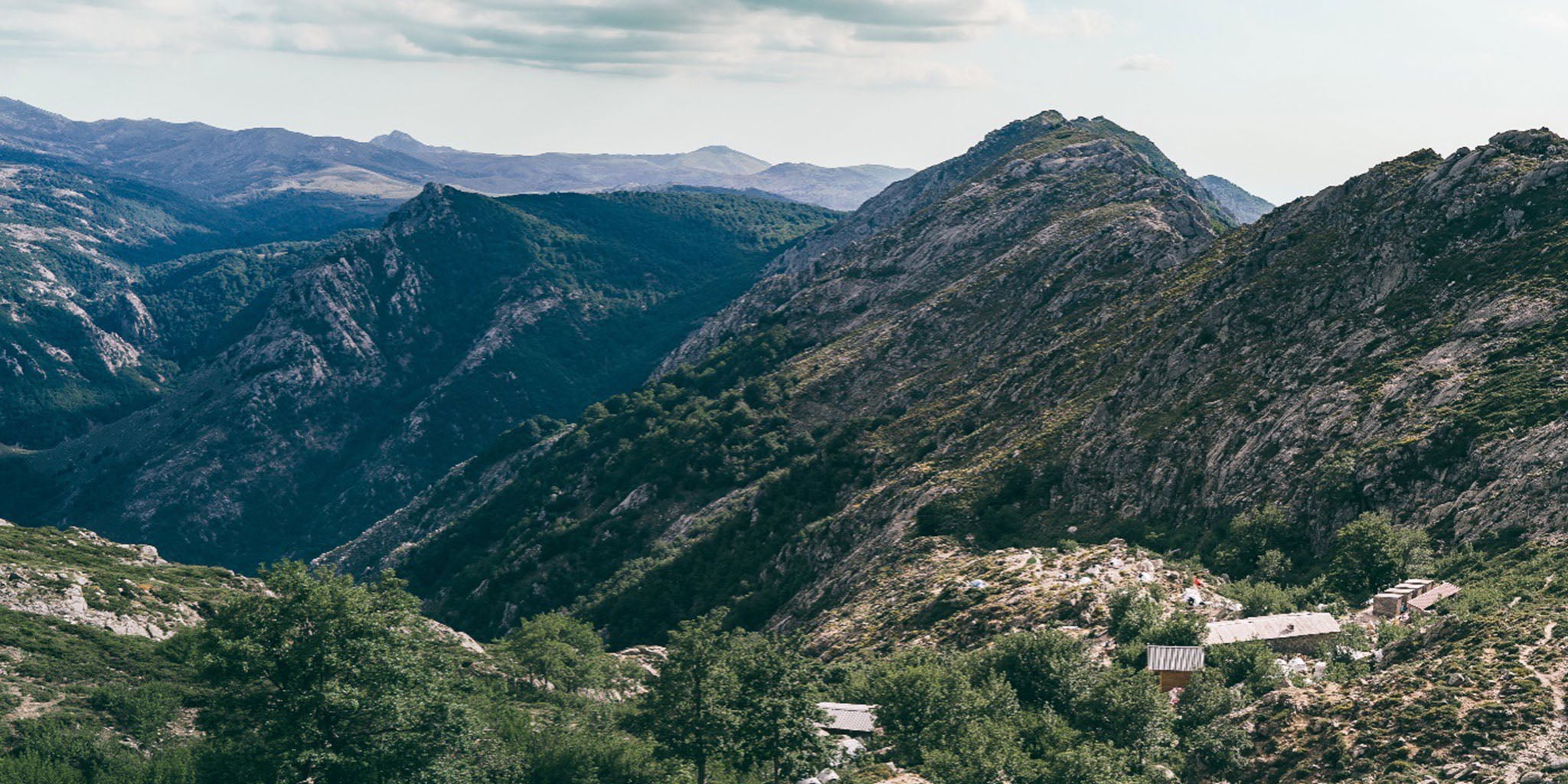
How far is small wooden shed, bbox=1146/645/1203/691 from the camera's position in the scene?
6481cm

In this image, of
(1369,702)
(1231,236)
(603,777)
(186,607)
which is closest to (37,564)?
(186,607)

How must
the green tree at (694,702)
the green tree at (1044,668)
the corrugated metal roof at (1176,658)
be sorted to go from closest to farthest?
the green tree at (694,702), the corrugated metal roof at (1176,658), the green tree at (1044,668)

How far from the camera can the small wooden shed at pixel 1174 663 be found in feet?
213

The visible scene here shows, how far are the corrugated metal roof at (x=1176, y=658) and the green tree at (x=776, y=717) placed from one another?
20713 mm

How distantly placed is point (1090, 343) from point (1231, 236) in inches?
1199

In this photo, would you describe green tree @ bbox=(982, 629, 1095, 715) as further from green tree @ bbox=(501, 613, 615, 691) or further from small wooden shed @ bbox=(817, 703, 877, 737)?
green tree @ bbox=(501, 613, 615, 691)

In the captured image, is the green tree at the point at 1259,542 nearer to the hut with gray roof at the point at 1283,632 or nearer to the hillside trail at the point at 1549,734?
the hut with gray roof at the point at 1283,632

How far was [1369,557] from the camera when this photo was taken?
75438 millimetres

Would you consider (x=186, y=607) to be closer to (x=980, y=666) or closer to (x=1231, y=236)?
(x=980, y=666)

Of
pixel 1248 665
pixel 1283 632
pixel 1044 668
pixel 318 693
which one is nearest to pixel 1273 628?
pixel 1283 632

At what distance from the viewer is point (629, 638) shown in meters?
140

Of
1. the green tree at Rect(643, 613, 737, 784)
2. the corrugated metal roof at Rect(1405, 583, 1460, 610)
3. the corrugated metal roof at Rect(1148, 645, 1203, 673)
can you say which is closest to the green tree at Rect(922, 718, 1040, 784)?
the corrugated metal roof at Rect(1148, 645, 1203, 673)

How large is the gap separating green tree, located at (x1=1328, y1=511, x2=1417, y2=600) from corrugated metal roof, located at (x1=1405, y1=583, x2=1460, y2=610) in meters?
5.27

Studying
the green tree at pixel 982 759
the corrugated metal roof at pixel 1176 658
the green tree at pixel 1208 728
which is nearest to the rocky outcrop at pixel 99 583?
the green tree at pixel 982 759
